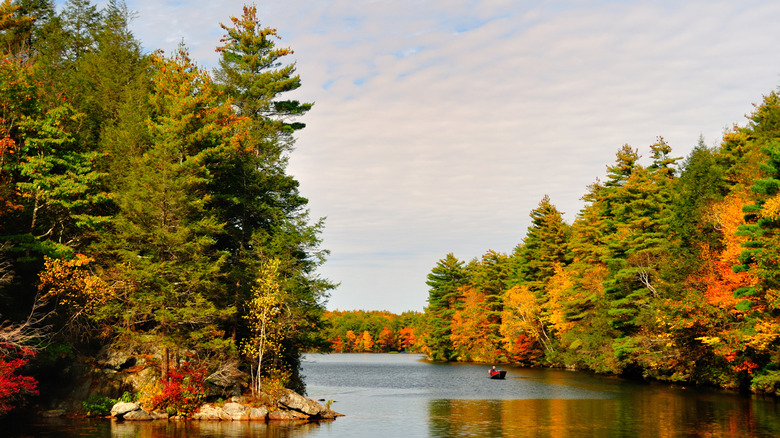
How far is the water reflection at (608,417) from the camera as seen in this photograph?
30.0m

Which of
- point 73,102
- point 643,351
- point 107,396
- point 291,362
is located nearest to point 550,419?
point 291,362

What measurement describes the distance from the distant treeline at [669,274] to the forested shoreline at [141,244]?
2839 cm

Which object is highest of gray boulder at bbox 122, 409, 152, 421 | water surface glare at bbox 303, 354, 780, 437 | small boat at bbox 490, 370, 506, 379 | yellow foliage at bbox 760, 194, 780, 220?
yellow foliage at bbox 760, 194, 780, 220

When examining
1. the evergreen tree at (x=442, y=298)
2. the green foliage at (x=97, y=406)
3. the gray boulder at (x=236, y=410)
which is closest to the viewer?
the green foliage at (x=97, y=406)

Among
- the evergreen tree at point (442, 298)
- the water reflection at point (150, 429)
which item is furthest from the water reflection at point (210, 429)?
the evergreen tree at point (442, 298)

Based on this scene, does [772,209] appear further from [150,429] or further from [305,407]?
[150,429]

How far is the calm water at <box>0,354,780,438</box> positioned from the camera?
2970 cm

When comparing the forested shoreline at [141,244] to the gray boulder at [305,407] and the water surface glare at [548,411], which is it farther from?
the water surface glare at [548,411]

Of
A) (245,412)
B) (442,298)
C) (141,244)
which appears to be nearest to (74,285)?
(141,244)

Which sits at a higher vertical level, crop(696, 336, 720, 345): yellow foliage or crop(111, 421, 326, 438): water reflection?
crop(696, 336, 720, 345): yellow foliage

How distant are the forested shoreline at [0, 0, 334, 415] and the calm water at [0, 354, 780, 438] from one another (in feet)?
14.1

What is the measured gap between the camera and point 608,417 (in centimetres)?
3534

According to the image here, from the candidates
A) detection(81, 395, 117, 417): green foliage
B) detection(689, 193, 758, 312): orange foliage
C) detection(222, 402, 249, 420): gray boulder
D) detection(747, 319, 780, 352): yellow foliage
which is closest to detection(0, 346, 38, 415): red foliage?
detection(81, 395, 117, 417): green foliage

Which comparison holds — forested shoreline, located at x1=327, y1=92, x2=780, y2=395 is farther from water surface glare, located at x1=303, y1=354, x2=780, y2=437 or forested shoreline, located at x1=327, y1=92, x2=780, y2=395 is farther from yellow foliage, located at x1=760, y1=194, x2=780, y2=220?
water surface glare, located at x1=303, y1=354, x2=780, y2=437
